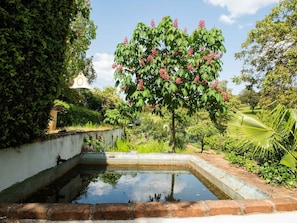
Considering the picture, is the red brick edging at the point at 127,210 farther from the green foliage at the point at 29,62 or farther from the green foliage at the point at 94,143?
the green foliage at the point at 94,143

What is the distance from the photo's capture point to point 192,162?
276 inches

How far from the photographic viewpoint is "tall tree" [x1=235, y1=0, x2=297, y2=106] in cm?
1498

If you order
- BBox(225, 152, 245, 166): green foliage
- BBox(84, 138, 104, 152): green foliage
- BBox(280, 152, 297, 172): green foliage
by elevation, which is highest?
BBox(280, 152, 297, 172): green foliage

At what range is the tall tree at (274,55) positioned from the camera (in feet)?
49.1

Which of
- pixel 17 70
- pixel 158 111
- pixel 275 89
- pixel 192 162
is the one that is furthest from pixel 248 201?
pixel 275 89

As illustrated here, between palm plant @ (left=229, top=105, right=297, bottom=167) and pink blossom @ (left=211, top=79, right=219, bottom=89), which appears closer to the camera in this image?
palm plant @ (left=229, top=105, right=297, bottom=167)

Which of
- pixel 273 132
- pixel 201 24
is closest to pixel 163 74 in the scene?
pixel 201 24

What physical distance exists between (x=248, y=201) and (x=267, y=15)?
694 inches

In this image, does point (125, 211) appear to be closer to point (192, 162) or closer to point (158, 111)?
point (192, 162)

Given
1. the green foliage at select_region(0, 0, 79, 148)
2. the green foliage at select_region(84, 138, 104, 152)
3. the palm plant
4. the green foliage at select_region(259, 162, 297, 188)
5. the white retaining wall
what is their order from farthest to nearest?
1. the green foliage at select_region(84, 138, 104, 152)
2. the palm plant
3. the green foliage at select_region(259, 162, 297, 188)
4. the white retaining wall
5. the green foliage at select_region(0, 0, 79, 148)

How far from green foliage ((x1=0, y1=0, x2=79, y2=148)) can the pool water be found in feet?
3.88

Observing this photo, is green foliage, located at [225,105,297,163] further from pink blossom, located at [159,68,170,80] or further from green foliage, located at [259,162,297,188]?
pink blossom, located at [159,68,170,80]

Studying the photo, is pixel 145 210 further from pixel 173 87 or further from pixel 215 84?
pixel 215 84

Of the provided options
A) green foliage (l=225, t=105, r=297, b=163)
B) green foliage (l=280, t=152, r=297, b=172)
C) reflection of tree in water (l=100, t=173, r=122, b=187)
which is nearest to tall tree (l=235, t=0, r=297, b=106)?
green foliage (l=225, t=105, r=297, b=163)
